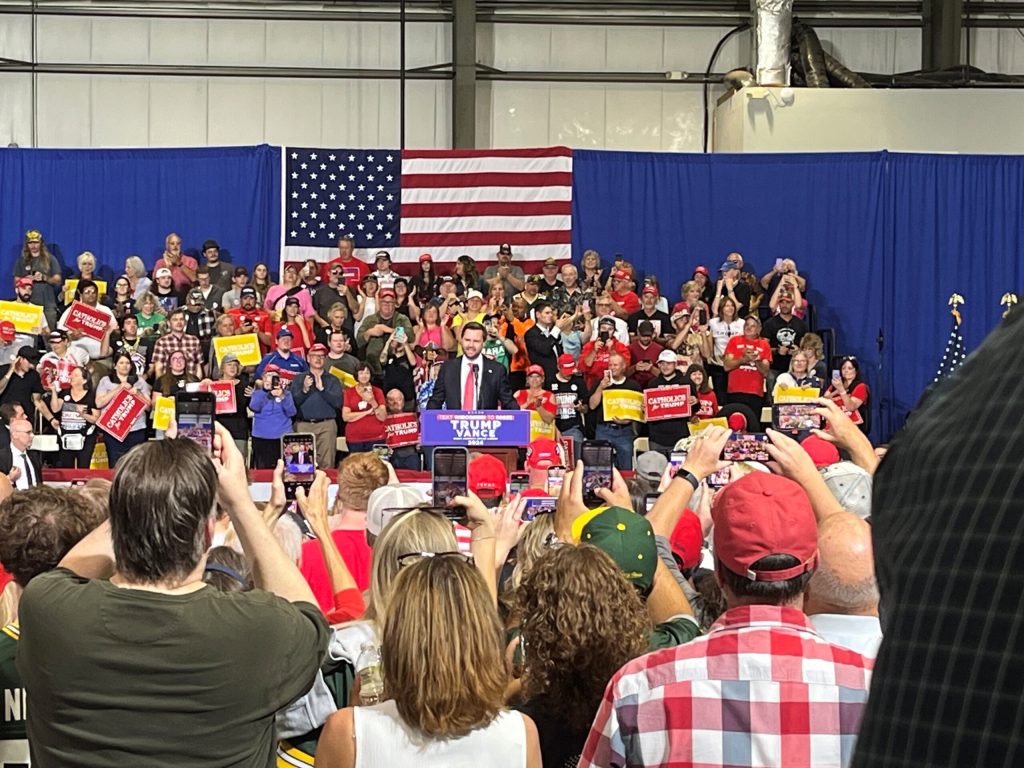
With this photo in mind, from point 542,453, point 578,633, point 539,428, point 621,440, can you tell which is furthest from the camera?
point 621,440

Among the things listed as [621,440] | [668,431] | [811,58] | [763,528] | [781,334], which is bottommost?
[621,440]

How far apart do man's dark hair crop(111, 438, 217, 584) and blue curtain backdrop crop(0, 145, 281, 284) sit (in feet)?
47.3

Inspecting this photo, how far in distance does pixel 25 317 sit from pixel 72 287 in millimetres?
1270

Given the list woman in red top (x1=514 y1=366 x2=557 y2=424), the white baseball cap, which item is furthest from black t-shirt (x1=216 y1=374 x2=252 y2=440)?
the white baseball cap

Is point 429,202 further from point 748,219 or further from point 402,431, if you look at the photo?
point 402,431

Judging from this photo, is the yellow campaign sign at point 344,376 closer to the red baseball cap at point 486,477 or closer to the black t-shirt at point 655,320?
the black t-shirt at point 655,320

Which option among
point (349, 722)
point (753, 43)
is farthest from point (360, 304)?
point (349, 722)

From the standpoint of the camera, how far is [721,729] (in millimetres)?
1953

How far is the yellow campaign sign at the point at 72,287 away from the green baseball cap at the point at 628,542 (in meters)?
12.8

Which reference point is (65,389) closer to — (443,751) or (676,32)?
(676,32)

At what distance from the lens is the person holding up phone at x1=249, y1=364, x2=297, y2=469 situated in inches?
496

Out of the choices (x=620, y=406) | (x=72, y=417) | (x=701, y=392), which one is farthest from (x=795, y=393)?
(x=72, y=417)

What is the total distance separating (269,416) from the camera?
12.6 metres

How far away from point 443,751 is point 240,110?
16608 millimetres
